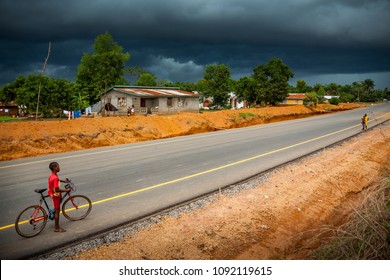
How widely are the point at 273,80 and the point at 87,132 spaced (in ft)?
165

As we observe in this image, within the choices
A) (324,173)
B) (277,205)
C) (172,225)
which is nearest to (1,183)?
(172,225)

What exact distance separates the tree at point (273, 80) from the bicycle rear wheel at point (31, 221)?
60620 millimetres

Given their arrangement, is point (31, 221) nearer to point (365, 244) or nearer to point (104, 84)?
point (365, 244)

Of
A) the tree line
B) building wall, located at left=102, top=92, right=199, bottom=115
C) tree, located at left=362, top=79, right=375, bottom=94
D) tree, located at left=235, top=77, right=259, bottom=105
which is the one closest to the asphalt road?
building wall, located at left=102, top=92, right=199, bottom=115

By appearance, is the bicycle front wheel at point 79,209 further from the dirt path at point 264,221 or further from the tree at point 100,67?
the tree at point 100,67

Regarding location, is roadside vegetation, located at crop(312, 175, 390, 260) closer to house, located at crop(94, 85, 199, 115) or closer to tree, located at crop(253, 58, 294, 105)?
house, located at crop(94, 85, 199, 115)

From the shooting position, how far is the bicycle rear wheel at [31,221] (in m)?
6.63

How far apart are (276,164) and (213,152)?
12.7 feet

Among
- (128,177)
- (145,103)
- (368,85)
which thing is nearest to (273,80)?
(145,103)

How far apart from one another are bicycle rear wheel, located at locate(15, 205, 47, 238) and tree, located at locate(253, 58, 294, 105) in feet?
199

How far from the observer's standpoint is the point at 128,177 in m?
11.2
